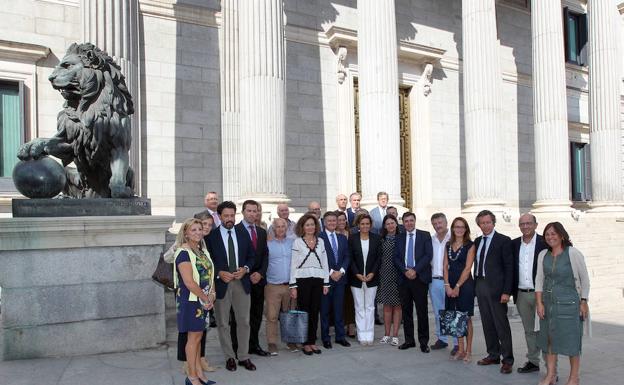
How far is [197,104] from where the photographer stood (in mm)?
13633

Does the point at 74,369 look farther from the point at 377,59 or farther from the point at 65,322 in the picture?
the point at 377,59

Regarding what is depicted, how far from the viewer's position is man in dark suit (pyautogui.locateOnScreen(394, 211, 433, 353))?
644 centimetres

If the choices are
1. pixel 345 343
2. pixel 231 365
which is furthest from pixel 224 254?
pixel 345 343

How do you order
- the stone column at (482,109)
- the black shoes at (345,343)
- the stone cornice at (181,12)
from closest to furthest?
the black shoes at (345,343), the stone cornice at (181,12), the stone column at (482,109)

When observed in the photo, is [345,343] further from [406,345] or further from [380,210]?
[380,210]

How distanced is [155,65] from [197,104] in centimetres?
149

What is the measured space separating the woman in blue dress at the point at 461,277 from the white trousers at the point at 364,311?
1076 millimetres

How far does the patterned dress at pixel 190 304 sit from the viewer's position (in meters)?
4.74

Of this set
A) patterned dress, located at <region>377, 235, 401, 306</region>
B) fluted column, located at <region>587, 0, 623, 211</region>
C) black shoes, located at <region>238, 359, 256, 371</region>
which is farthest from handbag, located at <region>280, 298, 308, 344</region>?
fluted column, located at <region>587, 0, 623, 211</region>

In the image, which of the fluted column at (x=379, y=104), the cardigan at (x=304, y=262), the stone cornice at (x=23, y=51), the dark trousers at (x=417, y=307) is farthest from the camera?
the fluted column at (x=379, y=104)

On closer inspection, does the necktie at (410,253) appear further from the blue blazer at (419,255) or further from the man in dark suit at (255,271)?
the man in dark suit at (255,271)

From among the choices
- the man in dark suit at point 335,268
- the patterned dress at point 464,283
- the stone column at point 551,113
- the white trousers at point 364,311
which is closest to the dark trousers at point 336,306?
the man in dark suit at point 335,268

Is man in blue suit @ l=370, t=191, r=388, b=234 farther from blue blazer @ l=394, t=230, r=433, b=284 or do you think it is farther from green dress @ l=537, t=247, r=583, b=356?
green dress @ l=537, t=247, r=583, b=356

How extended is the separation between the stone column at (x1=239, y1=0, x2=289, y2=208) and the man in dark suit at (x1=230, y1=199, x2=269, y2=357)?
→ 14.9 ft
